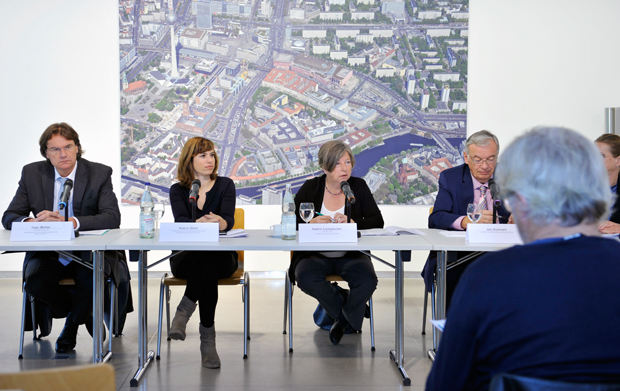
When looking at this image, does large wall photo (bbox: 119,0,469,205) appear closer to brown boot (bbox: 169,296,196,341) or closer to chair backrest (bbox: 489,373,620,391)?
brown boot (bbox: 169,296,196,341)

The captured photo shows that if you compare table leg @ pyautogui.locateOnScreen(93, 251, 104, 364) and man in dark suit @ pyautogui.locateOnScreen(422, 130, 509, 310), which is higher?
man in dark suit @ pyautogui.locateOnScreen(422, 130, 509, 310)

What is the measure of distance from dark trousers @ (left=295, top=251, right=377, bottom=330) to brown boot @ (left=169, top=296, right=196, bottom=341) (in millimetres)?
615

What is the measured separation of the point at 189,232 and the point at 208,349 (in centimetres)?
68

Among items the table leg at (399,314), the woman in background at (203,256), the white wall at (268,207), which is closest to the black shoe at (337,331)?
A: the table leg at (399,314)

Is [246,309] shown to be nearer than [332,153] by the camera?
Yes

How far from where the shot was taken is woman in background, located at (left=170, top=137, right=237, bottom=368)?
9.13 feet

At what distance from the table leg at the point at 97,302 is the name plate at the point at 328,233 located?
98 cm

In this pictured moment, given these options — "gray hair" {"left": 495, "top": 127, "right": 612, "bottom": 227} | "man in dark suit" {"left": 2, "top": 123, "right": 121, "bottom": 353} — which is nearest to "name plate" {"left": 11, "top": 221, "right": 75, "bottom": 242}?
"man in dark suit" {"left": 2, "top": 123, "right": 121, "bottom": 353}

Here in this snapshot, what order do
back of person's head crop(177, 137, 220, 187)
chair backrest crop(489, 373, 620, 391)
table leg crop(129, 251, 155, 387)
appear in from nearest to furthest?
1. chair backrest crop(489, 373, 620, 391)
2. table leg crop(129, 251, 155, 387)
3. back of person's head crop(177, 137, 220, 187)

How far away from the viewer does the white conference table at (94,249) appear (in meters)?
2.42

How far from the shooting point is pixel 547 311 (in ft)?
2.99

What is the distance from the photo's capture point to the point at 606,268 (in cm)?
94

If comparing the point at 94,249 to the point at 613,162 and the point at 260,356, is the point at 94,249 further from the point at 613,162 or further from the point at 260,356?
the point at 613,162

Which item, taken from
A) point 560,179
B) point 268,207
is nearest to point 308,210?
point 560,179
